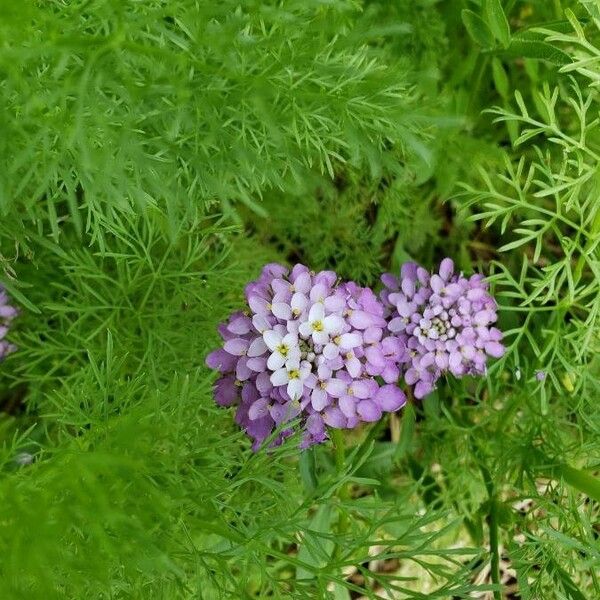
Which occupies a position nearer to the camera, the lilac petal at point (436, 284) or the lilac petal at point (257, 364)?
the lilac petal at point (257, 364)

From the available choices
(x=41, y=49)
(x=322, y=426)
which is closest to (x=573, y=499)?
(x=322, y=426)

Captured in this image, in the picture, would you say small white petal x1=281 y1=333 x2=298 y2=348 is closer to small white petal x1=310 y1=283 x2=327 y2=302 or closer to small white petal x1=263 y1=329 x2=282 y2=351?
small white petal x1=263 y1=329 x2=282 y2=351

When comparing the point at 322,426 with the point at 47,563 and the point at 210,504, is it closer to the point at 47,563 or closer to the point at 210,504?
the point at 210,504

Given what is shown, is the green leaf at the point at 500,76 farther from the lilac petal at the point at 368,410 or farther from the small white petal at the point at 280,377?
the small white petal at the point at 280,377

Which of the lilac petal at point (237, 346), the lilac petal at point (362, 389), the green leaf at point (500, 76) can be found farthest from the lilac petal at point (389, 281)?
the green leaf at point (500, 76)

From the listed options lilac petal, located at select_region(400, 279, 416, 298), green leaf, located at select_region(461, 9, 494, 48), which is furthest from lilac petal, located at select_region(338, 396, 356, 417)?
green leaf, located at select_region(461, 9, 494, 48)
